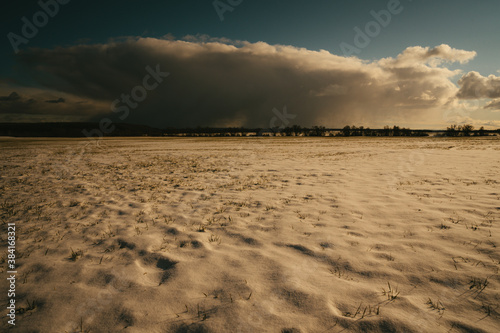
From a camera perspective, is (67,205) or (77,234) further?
(67,205)

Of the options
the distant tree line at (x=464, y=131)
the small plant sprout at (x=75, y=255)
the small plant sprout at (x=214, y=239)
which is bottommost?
the small plant sprout at (x=75, y=255)

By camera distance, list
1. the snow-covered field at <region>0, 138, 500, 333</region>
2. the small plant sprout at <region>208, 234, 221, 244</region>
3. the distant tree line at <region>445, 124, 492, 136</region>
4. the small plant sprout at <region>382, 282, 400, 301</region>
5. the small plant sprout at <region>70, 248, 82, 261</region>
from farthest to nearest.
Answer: the distant tree line at <region>445, 124, 492, 136</region>, the small plant sprout at <region>208, 234, 221, 244</region>, the small plant sprout at <region>70, 248, 82, 261</region>, the small plant sprout at <region>382, 282, 400, 301</region>, the snow-covered field at <region>0, 138, 500, 333</region>

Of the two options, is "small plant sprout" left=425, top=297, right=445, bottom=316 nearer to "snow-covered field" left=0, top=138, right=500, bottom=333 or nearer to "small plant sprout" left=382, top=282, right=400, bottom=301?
"snow-covered field" left=0, top=138, right=500, bottom=333

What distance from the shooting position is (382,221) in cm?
523

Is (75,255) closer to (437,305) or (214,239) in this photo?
(214,239)

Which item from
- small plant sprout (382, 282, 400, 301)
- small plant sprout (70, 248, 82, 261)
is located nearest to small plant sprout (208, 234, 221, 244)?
small plant sprout (70, 248, 82, 261)

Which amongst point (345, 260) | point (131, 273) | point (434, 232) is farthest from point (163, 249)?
point (434, 232)

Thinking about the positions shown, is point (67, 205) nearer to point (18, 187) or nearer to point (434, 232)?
point (18, 187)

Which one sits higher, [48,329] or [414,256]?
[414,256]

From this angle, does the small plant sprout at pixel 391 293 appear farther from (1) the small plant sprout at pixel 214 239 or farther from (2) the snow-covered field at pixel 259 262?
(1) the small plant sprout at pixel 214 239

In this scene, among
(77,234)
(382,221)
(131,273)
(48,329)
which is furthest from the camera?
(382,221)

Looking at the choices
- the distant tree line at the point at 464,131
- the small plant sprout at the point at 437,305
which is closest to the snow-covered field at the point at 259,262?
the small plant sprout at the point at 437,305

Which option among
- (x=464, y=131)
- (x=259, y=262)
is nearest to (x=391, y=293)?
(x=259, y=262)

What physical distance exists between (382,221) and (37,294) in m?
6.54
